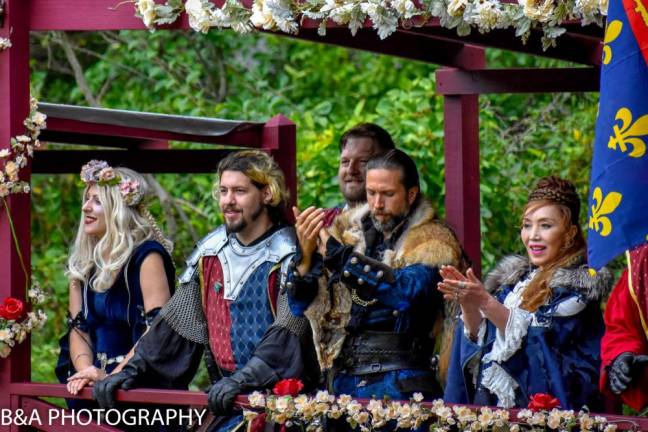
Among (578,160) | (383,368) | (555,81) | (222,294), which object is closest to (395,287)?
(383,368)

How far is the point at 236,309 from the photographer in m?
6.58

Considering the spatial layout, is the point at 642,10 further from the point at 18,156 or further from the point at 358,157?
the point at 18,156

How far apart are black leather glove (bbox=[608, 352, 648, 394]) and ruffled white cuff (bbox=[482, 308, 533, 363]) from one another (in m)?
0.40

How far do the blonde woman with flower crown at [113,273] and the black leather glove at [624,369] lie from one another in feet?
6.97

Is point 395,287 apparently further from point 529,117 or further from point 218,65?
point 218,65

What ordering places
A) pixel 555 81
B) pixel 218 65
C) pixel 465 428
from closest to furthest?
pixel 465 428 → pixel 555 81 → pixel 218 65

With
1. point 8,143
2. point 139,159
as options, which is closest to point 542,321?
point 8,143

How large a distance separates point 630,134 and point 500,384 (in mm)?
1157

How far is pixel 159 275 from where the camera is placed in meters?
7.00

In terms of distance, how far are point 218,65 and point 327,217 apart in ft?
19.4

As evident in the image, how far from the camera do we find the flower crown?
7.12 meters

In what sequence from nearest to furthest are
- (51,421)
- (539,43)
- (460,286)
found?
1. (460,286)
2. (51,421)
3. (539,43)

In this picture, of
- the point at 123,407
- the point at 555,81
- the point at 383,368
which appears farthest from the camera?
the point at 555,81

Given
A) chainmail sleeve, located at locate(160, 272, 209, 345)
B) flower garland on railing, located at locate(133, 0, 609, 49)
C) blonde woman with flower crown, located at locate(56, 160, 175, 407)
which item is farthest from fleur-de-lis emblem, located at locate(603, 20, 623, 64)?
blonde woman with flower crown, located at locate(56, 160, 175, 407)
